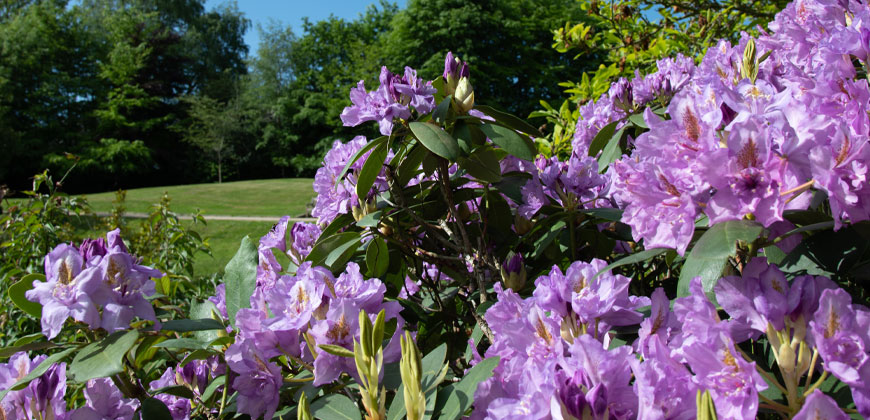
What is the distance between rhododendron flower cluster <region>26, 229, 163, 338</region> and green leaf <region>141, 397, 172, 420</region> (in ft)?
0.44

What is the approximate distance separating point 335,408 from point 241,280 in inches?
16.6

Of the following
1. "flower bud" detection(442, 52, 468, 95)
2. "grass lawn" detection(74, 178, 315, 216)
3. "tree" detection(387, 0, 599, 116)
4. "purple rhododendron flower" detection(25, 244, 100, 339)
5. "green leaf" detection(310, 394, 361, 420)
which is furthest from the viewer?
"tree" detection(387, 0, 599, 116)

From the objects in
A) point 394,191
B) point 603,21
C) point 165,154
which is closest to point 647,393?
point 394,191

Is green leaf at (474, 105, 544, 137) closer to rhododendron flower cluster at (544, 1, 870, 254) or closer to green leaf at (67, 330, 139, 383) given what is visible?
rhododendron flower cluster at (544, 1, 870, 254)

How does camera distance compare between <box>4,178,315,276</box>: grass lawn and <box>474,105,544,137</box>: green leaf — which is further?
<box>4,178,315,276</box>: grass lawn

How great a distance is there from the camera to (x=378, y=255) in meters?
1.14

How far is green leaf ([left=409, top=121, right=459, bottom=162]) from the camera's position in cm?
93

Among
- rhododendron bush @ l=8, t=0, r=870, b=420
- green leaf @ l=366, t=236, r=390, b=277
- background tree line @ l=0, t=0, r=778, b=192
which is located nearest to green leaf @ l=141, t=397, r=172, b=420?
rhododendron bush @ l=8, t=0, r=870, b=420

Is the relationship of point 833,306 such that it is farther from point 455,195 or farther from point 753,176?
point 455,195

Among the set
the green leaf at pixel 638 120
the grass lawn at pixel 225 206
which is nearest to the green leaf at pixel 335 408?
the green leaf at pixel 638 120

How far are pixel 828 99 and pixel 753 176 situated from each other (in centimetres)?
27

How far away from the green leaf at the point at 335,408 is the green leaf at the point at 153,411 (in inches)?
11.9

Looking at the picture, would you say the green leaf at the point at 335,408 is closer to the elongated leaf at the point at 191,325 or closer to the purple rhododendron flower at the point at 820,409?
the elongated leaf at the point at 191,325

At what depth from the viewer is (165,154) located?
28.5m
